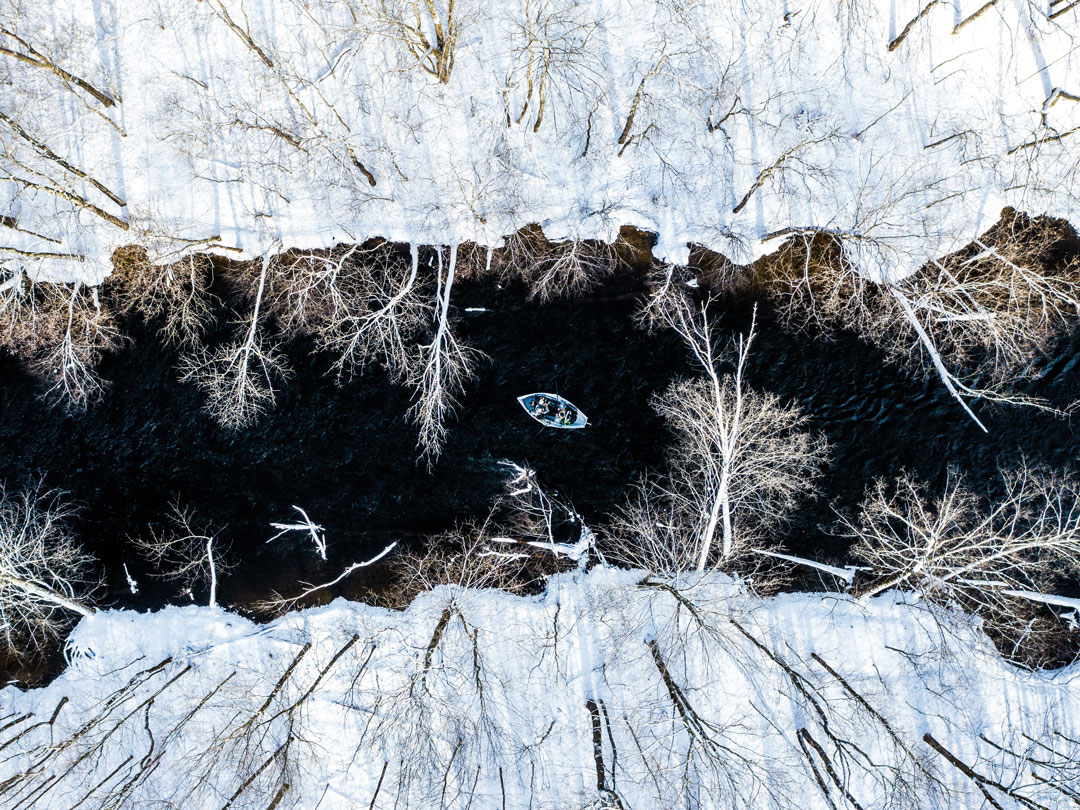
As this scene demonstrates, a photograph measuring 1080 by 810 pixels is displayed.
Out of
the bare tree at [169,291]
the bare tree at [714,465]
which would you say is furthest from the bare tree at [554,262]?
the bare tree at [169,291]

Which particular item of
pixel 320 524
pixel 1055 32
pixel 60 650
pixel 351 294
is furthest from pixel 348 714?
pixel 1055 32

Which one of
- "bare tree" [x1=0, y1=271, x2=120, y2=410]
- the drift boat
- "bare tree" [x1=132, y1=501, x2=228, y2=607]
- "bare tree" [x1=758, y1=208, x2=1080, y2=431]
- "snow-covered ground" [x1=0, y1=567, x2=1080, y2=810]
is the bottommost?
"snow-covered ground" [x1=0, y1=567, x2=1080, y2=810]

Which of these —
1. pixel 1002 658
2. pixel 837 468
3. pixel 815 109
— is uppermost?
pixel 815 109

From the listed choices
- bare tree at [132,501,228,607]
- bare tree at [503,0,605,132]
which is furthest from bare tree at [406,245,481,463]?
bare tree at [132,501,228,607]

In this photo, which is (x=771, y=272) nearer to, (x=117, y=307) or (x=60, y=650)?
(x=117, y=307)

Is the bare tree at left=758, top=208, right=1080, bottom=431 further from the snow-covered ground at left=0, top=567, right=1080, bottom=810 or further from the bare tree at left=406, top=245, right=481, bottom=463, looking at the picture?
the bare tree at left=406, top=245, right=481, bottom=463

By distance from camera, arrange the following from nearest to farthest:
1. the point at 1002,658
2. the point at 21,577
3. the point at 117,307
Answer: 1. the point at 21,577
2. the point at 1002,658
3. the point at 117,307

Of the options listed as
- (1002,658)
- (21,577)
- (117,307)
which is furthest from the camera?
(117,307)
